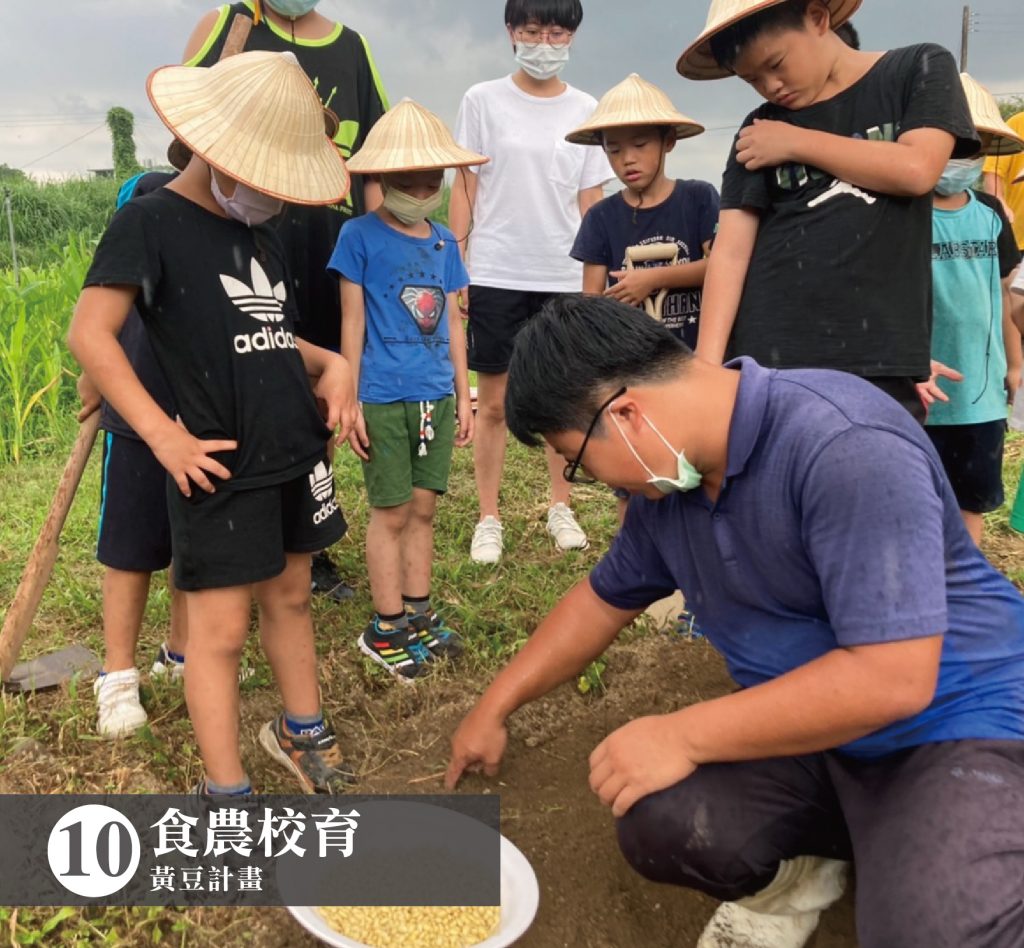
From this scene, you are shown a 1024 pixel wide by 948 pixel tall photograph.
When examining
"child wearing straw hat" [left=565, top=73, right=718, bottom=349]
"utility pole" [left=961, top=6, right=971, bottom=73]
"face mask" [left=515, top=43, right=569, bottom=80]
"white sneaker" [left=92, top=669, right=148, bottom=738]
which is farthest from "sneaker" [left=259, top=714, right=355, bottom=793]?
"utility pole" [left=961, top=6, right=971, bottom=73]

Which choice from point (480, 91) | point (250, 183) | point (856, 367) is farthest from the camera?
point (480, 91)

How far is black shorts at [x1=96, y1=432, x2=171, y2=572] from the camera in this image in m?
2.24

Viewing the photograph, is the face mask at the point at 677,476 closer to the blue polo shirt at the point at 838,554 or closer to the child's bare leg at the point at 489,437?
the blue polo shirt at the point at 838,554

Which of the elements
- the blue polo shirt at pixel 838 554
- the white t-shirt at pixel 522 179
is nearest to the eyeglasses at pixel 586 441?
the blue polo shirt at pixel 838 554

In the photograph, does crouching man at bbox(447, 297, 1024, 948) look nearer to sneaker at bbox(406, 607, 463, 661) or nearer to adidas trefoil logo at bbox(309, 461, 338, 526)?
adidas trefoil logo at bbox(309, 461, 338, 526)

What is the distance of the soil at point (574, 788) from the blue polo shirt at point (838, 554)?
559 millimetres

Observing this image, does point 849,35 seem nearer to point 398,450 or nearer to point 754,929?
point 398,450

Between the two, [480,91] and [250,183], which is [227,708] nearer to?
[250,183]

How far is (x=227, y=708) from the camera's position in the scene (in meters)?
1.91

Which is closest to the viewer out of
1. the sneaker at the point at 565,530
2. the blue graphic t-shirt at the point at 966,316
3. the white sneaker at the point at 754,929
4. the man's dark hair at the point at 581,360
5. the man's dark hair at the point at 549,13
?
the man's dark hair at the point at 581,360

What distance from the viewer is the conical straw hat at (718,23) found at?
1.94m

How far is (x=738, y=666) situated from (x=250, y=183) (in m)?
1.34

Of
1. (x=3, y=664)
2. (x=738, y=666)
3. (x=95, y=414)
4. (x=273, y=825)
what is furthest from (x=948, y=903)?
(x=3, y=664)

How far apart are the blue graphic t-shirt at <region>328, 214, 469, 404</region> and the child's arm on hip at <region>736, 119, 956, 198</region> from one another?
114 cm
